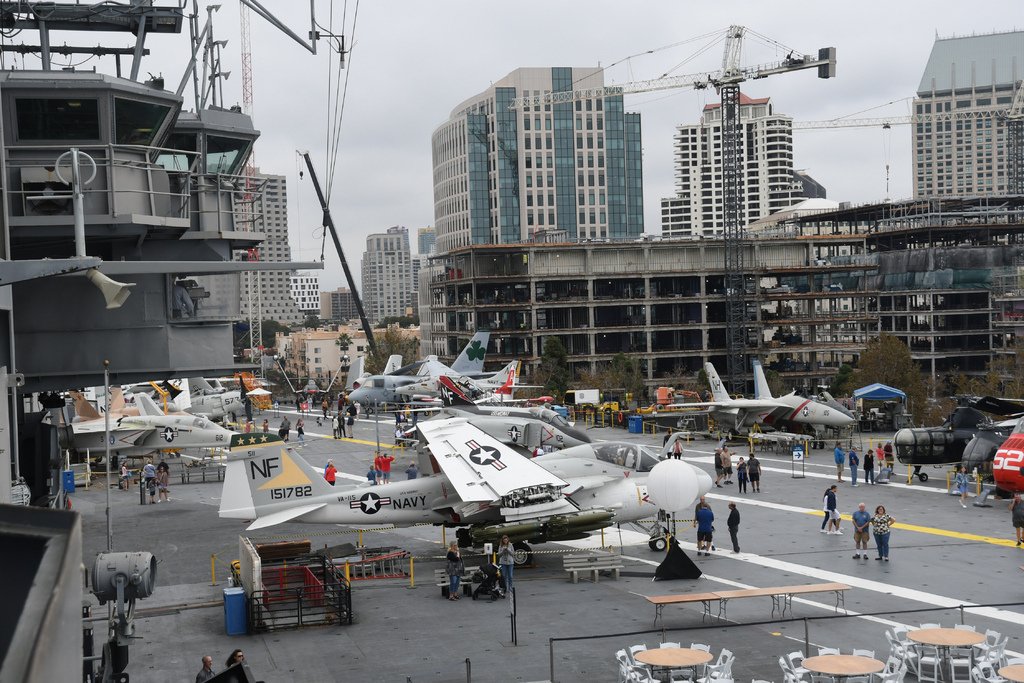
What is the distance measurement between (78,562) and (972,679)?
1597 cm

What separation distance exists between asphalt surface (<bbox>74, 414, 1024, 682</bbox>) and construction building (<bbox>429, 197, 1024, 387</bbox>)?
194 feet

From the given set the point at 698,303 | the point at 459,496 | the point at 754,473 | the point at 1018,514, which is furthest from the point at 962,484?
the point at 698,303

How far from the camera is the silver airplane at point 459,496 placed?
2386cm

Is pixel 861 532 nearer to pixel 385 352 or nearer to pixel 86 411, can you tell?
pixel 86 411

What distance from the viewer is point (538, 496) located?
2373cm

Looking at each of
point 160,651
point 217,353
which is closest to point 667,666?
point 160,651

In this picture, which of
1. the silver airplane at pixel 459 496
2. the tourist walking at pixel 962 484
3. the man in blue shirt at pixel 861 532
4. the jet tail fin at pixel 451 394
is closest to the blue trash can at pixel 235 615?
the silver airplane at pixel 459 496

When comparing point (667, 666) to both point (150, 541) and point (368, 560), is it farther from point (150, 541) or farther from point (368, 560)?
point (150, 541)

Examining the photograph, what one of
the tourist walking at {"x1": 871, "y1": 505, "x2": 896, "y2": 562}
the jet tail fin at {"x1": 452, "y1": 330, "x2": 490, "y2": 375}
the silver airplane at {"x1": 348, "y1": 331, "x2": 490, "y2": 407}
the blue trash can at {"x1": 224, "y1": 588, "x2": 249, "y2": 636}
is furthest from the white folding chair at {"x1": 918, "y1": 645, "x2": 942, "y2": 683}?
the jet tail fin at {"x1": 452, "y1": 330, "x2": 490, "y2": 375}

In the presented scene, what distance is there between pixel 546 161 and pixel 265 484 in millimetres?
138747

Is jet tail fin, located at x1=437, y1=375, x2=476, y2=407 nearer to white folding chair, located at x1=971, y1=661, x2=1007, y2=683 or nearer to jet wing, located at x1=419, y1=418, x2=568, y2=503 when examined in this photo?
jet wing, located at x1=419, y1=418, x2=568, y2=503

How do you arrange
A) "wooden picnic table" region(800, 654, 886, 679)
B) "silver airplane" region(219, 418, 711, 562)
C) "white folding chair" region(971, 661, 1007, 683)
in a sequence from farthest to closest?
"silver airplane" region(219, 418, 711, 562) < "white folding chair" region(971, 661, 1007, 683) < "wooden picnic table" region(800, 654, 886, 679)

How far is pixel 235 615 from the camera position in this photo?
20156 mm

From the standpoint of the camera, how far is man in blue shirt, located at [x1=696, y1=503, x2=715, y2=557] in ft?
84.1
